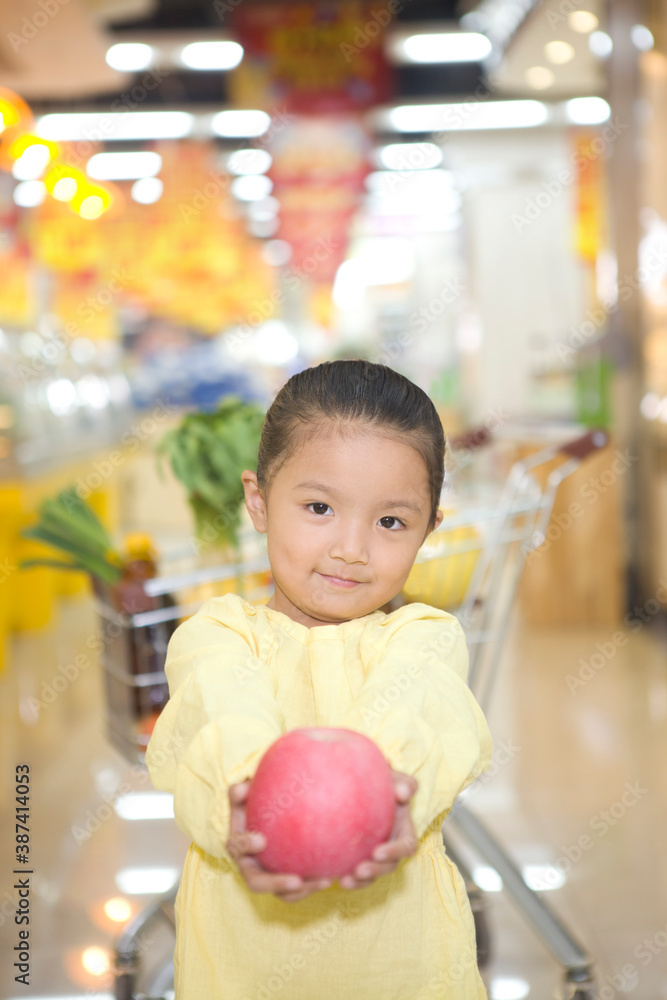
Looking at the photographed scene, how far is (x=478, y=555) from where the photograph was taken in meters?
2.05

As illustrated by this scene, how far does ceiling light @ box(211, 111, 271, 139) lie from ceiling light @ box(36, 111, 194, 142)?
0.30 meters

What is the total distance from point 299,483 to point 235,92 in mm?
6745

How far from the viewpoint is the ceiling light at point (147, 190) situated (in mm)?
9702

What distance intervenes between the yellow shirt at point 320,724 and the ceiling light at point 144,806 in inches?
74.9

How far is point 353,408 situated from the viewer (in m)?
1.13

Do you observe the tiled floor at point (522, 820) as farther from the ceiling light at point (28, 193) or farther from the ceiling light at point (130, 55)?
the ceiling light at point (28, 193)

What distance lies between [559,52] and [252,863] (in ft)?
20.4

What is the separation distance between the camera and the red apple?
90cm

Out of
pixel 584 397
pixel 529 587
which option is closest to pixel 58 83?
pixel 584 397

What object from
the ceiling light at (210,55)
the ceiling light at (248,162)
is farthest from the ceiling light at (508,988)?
the ceiling light at (248,162)

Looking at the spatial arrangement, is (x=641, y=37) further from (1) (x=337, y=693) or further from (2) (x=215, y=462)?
(1) (x=337, y=693)

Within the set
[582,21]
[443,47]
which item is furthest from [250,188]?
[582,21]

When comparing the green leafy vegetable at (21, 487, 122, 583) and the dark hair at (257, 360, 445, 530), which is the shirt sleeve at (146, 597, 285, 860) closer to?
the dark hair at (257, 360, 445, 530)

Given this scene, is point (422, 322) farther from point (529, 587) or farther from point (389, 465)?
point (389, 465)
